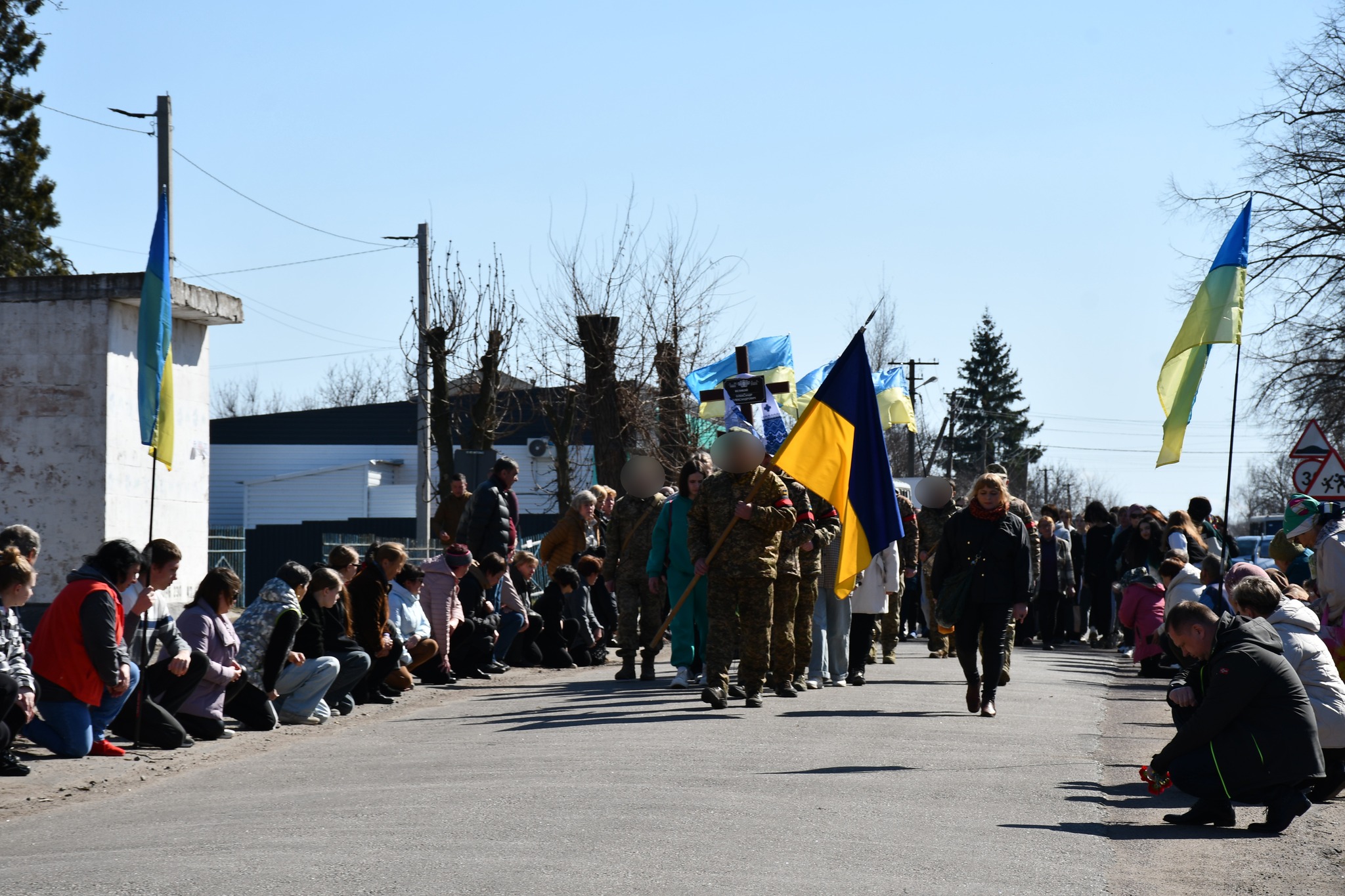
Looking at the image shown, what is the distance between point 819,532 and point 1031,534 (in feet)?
8.28

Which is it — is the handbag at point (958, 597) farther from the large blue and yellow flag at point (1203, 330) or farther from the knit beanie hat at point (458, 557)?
the knit beanie hat at point (458, 557)

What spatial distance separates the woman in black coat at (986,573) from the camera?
38.3 feet

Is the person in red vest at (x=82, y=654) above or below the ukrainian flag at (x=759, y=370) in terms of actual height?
below

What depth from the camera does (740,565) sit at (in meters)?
11.8

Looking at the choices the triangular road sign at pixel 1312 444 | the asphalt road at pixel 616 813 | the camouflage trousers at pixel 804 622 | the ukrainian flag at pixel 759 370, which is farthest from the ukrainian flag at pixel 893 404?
the asphalt road at pixel 616 813

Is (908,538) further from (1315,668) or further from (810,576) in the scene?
(1315,668)

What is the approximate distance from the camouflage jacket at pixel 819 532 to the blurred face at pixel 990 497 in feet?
3.83

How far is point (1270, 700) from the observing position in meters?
7.48

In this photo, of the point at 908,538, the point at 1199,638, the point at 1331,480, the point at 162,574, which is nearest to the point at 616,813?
the point at 1199,638

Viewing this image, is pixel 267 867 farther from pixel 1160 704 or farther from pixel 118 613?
pixel 1160 704

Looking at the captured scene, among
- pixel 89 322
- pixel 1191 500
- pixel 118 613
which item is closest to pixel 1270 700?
pixel 118 613

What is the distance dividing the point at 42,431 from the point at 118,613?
7.82 meters

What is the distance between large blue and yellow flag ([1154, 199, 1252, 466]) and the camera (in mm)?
11477

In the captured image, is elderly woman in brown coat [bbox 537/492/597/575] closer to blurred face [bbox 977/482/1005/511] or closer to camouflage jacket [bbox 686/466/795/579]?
camouflage jacket [bbox 686/466/795/579]
